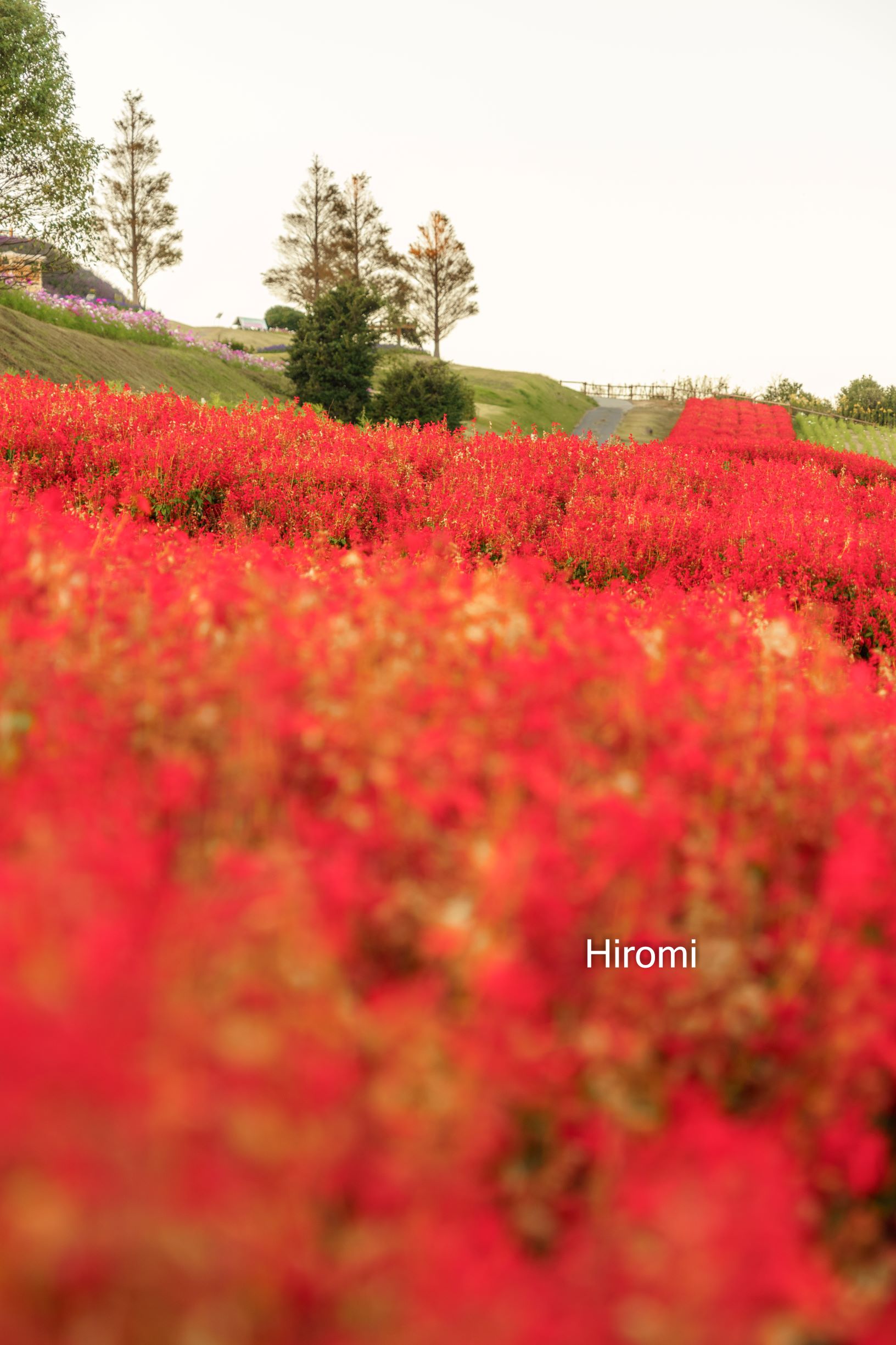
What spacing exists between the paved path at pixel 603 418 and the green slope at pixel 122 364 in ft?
41.3

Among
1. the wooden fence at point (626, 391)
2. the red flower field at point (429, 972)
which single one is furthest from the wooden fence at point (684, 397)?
the red flower field at point (429, 972)

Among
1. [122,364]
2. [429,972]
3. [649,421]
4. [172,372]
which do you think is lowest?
[429,972]

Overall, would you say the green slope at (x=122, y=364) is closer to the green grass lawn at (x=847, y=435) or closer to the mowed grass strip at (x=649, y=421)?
the mowed grass strip at (x=649, y=421)

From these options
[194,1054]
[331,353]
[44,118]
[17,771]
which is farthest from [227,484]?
[44,118]

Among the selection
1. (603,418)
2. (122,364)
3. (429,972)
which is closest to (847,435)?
(603,418)

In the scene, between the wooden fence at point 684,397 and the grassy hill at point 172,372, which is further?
the wooden fence at point 684,397

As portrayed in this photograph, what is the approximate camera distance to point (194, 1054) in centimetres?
135

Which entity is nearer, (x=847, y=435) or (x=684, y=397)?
(x=847, y=435)

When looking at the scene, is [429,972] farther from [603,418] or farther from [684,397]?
[684,397]

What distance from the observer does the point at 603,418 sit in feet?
146

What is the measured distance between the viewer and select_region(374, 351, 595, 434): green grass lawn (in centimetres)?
3475

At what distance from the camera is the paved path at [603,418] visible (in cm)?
3809

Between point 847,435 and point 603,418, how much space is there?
1172 centimetres

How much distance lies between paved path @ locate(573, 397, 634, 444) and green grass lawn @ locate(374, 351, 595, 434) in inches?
17.0
